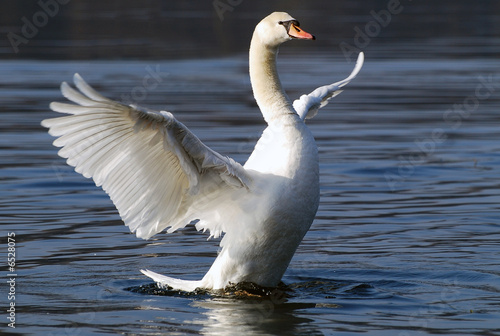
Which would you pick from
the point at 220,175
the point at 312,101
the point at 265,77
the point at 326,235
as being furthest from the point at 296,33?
the point at 326,235

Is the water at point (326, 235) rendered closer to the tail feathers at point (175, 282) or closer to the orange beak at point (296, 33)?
the tail feathers at point (175, 282)

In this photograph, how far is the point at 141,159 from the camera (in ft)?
24.1

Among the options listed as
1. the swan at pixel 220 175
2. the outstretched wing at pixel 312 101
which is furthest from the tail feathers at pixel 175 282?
the outstretched wing at pixel 312 101

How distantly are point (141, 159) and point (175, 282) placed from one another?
1279 millimetres

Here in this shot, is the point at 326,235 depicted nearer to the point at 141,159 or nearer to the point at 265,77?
the point at 265,77

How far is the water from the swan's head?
2072 mm

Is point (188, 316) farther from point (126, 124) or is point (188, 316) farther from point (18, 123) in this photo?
point (18, 123)

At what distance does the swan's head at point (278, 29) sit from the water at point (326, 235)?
2.07 meters

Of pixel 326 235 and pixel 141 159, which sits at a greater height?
pixel 141 159

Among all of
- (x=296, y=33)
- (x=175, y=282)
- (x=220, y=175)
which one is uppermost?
(x=296, y=33)

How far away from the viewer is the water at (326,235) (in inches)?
295

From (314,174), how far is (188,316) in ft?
4.66

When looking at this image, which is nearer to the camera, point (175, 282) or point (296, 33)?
point (296, 33)

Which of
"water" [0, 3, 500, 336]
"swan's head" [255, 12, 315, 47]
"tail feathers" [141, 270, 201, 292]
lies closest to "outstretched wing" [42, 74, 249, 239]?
"tail feathers" [141, 270, 201, 292]
